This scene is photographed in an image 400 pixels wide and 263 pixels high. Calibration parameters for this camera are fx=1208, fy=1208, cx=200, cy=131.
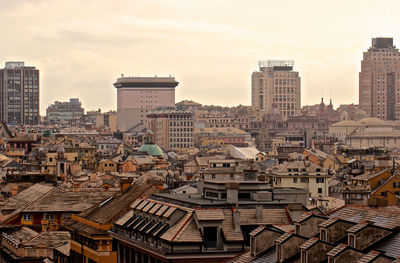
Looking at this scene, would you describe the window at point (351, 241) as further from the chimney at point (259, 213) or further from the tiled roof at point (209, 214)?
the chimney at point (259, 213)

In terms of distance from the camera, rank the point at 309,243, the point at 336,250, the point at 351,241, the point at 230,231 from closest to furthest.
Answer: the point at 336,250, the point at 351,241, the point at 309,243, the point at 230,231

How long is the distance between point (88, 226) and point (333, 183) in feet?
207

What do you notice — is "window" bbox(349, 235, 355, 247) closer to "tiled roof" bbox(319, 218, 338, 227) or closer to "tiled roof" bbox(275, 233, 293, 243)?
"tiled roof" bbox(319, 218, 338, 227)

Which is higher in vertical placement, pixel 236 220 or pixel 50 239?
pixel 236 220

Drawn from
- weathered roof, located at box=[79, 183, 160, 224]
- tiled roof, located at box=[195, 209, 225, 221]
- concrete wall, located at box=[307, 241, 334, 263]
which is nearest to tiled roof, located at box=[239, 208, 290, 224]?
tiled roof, located at box=[195, 209, 225, 221]

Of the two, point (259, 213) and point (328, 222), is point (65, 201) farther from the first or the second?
point (328, 222)

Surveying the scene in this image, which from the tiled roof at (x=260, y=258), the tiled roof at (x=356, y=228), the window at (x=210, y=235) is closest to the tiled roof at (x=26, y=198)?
the window at (x=210, y=235)

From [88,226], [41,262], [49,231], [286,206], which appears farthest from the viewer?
[49,231]

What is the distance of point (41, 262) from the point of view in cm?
6706

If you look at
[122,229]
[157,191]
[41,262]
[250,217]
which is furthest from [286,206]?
[41,262]

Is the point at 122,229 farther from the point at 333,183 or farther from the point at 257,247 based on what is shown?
the point at 333,183

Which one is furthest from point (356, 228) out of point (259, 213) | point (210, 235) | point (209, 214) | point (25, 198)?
point (25, 198)

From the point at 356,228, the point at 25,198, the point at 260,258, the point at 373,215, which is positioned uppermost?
the point at 373,215

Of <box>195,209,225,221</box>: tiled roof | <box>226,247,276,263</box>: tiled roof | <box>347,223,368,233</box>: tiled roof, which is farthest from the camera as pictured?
<box>195,209,225,221</box>: tiled roof
